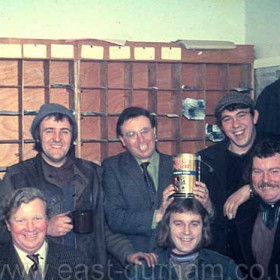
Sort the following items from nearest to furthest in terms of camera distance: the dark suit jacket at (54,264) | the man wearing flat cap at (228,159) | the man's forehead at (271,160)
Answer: the dark suit jacket at (54,264) < the man's forehead at (271,160) < the man wearing flat cap at (228,159)

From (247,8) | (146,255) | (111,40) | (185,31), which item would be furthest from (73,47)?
(146,255)

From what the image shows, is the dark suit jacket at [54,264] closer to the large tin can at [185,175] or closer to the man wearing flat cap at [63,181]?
the man wearing flat cap at [63,181]

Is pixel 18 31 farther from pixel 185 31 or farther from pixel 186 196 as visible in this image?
pixel 186 196

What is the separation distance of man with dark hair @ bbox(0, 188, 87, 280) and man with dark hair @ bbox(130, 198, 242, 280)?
1.05ft

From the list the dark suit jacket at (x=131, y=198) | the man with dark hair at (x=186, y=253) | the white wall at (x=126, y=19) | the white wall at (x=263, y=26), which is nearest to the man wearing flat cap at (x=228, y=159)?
the dark suit jacket at (x=131, y=198)

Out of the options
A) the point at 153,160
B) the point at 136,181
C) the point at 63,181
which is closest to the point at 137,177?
the point at 136,181

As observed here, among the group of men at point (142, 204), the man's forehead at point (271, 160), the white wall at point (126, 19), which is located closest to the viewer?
the group of men at point (142, 204)

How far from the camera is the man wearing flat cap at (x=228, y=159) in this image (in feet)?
9.98

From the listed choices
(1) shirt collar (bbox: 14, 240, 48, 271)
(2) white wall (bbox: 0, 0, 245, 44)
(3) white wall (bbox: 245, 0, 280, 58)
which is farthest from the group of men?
(2) white wall (bbox: 0, 0, 245, 44)

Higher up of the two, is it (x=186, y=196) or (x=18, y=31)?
(x=18, y=31)

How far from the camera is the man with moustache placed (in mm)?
2688

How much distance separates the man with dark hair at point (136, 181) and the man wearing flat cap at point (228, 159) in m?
0.24

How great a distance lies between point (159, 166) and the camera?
3.10 meters

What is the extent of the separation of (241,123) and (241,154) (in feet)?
0.53
